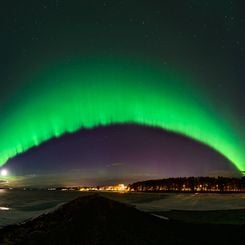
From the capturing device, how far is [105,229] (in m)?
23.5

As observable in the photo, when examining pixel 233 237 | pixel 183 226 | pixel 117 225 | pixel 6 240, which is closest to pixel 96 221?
pixel 117 225

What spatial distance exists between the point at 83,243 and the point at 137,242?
3.38 m

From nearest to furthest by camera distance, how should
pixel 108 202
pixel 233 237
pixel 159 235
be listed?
1. pixel 159 235
2. pixel 233 237
3. pixel 108 202

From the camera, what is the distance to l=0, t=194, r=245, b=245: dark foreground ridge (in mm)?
22312

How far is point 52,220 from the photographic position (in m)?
25.6

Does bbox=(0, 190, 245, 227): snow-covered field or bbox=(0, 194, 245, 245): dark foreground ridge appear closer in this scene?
bbox=(0, 194, 245, 245): dark foreground ridge

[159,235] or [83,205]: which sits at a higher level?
[83,205]

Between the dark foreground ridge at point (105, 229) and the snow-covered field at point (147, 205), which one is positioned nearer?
the dark foreground ridge at point (105, 229)

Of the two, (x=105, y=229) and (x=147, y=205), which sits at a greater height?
(x=105, y=229)

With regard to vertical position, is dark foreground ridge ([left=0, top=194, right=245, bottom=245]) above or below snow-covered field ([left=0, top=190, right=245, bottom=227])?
above

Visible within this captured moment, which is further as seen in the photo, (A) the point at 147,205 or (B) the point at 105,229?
(A) the point at 147,205

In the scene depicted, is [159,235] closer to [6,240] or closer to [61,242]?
[61,242]

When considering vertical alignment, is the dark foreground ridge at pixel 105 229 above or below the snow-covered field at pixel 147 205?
above

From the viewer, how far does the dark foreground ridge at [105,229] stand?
878 inches
